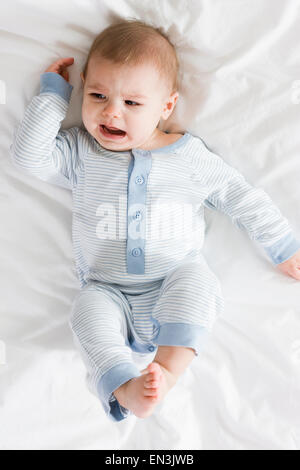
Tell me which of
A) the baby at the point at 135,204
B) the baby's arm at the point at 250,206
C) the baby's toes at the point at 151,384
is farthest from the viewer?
the baby's arm at the point at 250,206

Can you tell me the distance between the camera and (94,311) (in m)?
1.11

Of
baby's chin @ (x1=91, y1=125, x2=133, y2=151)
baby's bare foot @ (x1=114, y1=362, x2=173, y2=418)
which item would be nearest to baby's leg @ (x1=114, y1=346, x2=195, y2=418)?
baby's bare foot @ (x1=114, y1=362, x2=173, y2=418)

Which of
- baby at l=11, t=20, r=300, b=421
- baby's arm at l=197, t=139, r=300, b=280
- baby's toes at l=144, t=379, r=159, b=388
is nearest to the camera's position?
baby's toes at l=144, t=379, r=159, b=388

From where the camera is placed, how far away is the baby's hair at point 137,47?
1094 mm

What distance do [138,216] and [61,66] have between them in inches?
15.5

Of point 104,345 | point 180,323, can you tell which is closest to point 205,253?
point 180,323

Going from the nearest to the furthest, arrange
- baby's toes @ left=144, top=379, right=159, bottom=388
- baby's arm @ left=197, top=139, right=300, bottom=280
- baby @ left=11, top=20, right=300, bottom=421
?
1. baby's toes @ left=144, top=379, right=159, bottom=388
2. baby @ left=11, top=20, right=300, bottom=421
3. baby's arm @ left=197, top=139, right=300, bottom=280

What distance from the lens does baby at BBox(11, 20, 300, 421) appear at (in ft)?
3.52

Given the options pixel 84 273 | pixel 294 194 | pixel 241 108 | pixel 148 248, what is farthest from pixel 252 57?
pixel 84 273

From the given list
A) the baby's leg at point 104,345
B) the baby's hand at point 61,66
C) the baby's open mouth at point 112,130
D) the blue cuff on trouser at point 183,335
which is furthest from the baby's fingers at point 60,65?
the blue cuff on trouser at point 183,335

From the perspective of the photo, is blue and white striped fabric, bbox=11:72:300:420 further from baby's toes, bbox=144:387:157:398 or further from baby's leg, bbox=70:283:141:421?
baby's toes, bbox=144:387:157:398

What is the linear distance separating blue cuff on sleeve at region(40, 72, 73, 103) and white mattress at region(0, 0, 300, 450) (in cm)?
4

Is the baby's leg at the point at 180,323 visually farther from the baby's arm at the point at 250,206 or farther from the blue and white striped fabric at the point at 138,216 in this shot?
the baby's arm at the point at 250,206

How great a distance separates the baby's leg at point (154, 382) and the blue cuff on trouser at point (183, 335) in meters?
0.02
